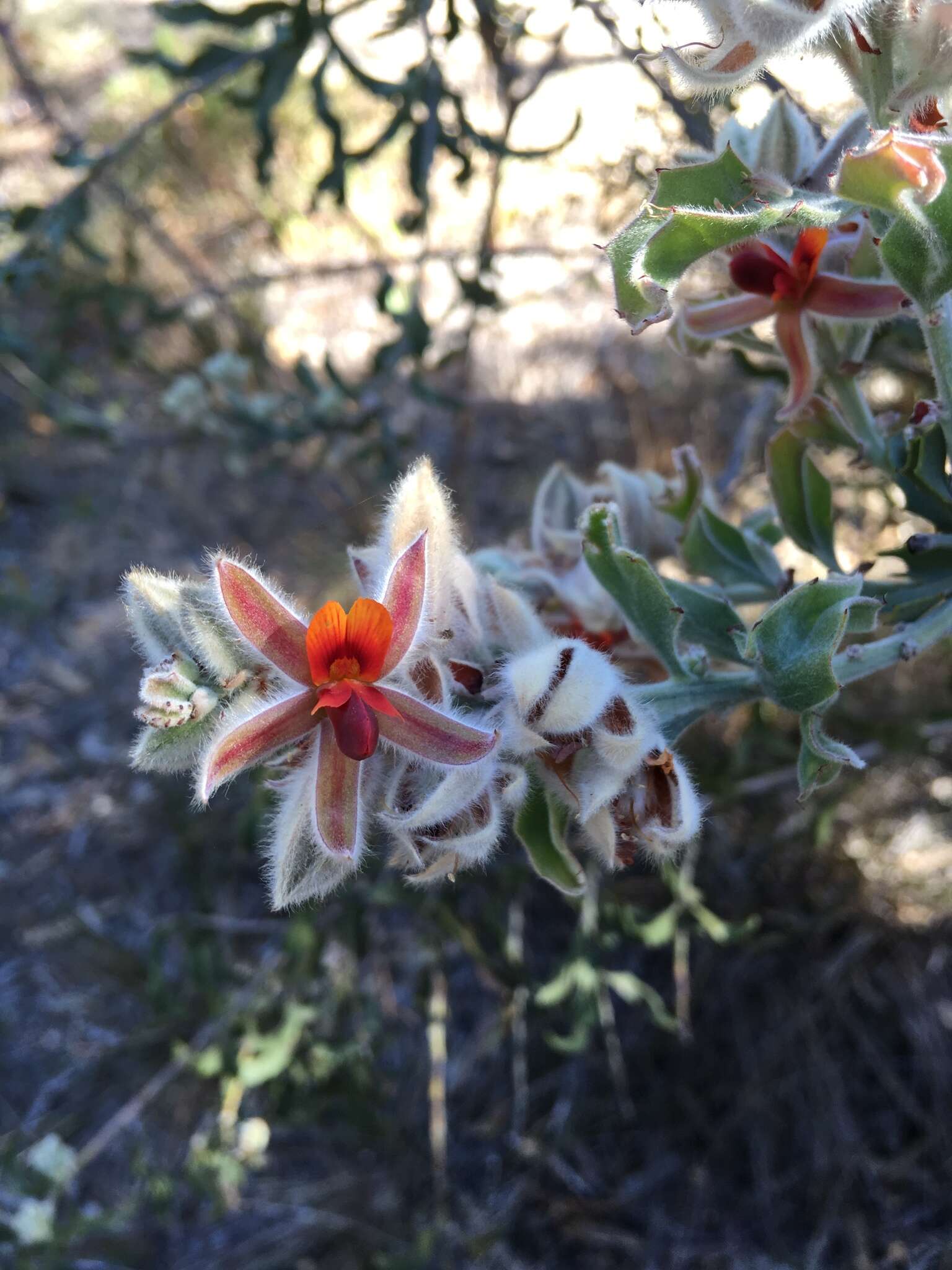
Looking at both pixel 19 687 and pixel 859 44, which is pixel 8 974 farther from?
pixel 859 44

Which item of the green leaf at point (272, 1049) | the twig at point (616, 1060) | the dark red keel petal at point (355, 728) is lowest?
the twig at point (616, 1060)

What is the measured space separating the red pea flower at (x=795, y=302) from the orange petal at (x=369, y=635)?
520 mm

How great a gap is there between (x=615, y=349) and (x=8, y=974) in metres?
3.98

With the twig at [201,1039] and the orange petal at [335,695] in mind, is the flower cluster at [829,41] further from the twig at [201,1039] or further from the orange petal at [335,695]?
the twig at [201,1039]

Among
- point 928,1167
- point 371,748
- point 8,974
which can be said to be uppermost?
point 371,748

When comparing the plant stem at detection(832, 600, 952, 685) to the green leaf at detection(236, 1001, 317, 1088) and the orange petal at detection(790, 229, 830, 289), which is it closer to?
the orange petal at detection(790, 229, 830, 289)

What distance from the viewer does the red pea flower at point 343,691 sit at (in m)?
0.81

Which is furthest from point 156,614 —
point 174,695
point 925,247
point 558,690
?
point 925,247

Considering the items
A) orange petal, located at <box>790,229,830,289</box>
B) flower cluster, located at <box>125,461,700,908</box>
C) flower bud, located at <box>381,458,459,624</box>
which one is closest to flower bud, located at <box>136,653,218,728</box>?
flower cluster, located at <box>125,461,700,908</box>

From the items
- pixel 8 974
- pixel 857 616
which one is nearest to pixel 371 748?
pixel 857 616

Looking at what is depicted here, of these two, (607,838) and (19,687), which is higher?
(607,838)

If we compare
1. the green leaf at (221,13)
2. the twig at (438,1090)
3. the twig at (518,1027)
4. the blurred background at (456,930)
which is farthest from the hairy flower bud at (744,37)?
the twig at (438,1090)

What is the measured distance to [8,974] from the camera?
11.9 ft

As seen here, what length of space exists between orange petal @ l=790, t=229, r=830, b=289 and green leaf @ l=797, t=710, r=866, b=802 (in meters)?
0.48
